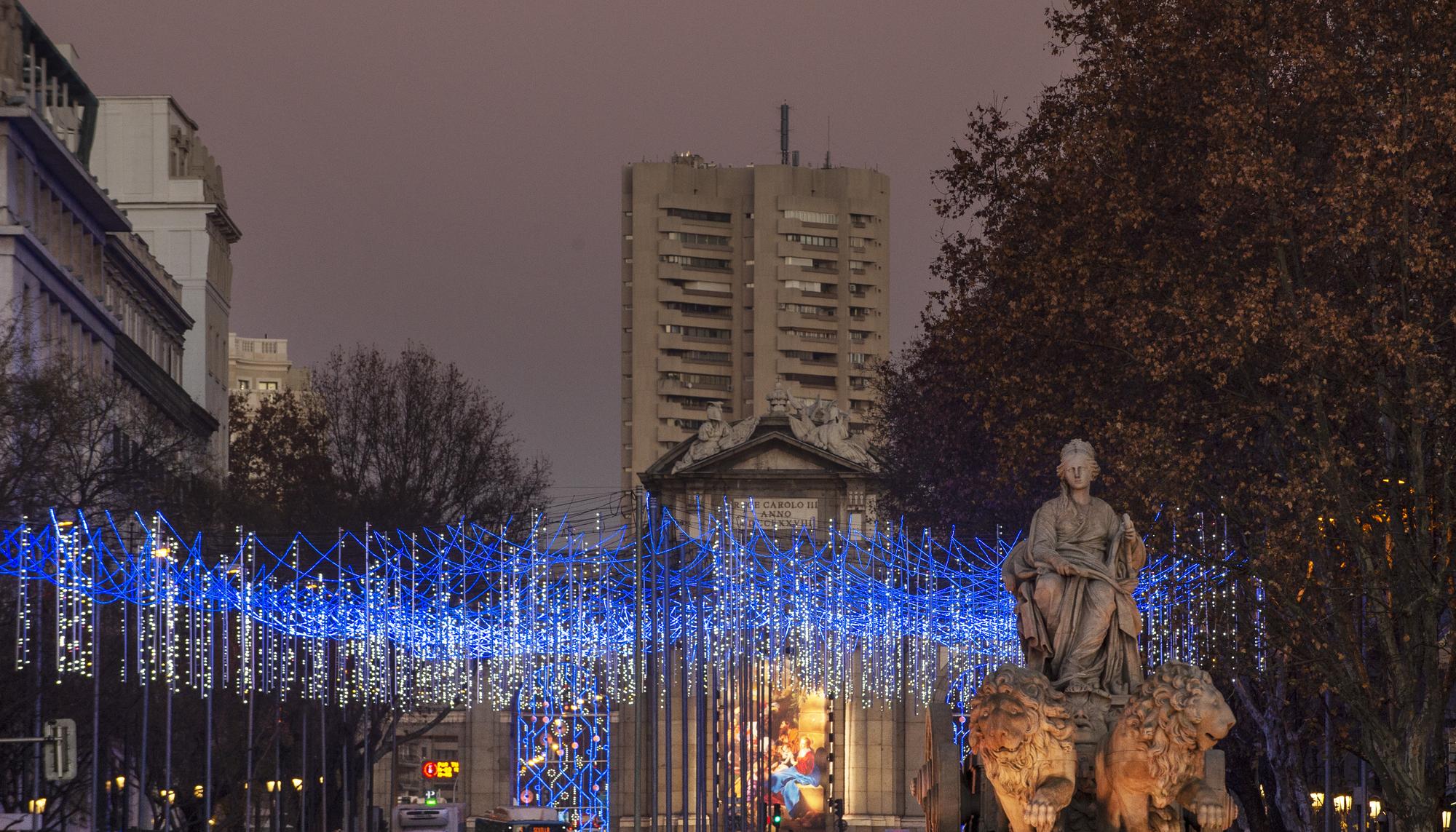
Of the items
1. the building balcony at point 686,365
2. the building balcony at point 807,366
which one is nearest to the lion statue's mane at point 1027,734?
the building balcony at point 686,365

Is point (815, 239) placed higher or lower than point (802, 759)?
higher

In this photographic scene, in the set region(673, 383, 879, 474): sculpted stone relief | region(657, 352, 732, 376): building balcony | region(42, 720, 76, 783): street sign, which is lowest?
region(42, 720, 76, 783): street sign

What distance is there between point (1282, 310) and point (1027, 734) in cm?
1296

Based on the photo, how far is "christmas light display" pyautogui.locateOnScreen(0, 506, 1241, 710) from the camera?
129 ft

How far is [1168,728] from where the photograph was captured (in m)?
Result: 17.1

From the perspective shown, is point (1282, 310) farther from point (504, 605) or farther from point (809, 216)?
point (809, 216)

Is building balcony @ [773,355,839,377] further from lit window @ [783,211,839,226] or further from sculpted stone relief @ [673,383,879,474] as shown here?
sculpted stone relief @ [673,383,879,474]

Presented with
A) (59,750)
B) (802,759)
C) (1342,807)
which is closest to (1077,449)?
(59,750)

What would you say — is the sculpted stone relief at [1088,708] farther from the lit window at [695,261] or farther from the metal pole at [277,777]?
the lit window at [695,261]

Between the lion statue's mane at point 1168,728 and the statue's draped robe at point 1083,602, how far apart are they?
4.59 feet

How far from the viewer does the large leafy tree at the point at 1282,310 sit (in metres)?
29.0

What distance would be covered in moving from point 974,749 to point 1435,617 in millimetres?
13153

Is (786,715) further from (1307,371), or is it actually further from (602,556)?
(1307,371)

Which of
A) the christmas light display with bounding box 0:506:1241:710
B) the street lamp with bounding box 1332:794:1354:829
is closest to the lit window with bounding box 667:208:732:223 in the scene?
the christmas light display with bounding box 0:506:1241:710
